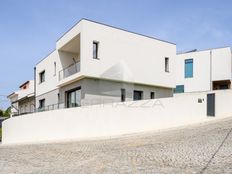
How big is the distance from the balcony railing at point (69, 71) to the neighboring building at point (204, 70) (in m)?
17.1

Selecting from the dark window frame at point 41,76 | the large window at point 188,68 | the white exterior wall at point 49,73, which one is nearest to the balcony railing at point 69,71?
the white exterior wall at point 49,73

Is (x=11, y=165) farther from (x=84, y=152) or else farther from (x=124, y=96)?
(x=124, y=96)

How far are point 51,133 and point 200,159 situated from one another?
11.8 metres

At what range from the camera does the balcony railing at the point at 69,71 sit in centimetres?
2113

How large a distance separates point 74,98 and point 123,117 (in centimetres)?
638

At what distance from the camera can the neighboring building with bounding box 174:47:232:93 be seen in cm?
3425

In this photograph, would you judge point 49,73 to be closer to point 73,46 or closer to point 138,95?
point 73,46

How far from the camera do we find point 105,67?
20609 millimetres

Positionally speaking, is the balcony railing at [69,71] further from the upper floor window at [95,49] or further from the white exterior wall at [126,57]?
the white exterior wall at [126,57]

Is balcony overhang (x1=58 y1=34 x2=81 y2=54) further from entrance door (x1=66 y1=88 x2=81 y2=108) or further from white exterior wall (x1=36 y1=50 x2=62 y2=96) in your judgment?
entrance door (x1=66 y1=88 x2=81 y2=108)

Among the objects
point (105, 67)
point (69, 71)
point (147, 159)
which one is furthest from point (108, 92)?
point (147, 159)

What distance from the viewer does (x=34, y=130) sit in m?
20.3

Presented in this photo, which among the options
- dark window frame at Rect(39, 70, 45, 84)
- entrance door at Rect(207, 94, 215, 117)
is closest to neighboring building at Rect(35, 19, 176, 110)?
dark window frame at Rect(39, 70, 45, 84)

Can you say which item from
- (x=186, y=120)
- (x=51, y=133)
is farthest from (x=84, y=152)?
(x=186, y=120)
